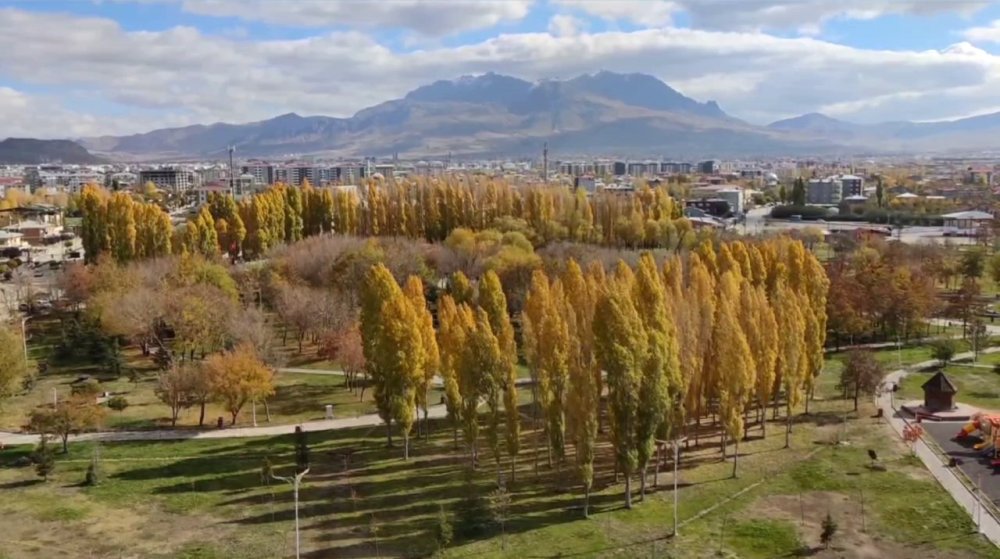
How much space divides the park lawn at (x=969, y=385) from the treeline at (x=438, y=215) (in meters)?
28.4

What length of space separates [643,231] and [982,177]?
6450 inches

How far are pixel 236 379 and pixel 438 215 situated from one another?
44.0m

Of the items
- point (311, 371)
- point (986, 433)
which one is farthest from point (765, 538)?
point (311, 371)

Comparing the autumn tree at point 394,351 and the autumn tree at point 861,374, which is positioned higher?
the autumn tree at point 394,351

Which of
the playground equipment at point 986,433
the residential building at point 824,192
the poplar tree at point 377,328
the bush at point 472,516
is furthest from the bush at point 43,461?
the residential building at point 824,192

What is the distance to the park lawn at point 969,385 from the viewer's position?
38.9 metres

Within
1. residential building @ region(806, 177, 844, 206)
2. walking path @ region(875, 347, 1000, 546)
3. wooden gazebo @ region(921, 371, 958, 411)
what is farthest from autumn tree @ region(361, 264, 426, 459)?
residential building @ region(806, 177, 844, 206)

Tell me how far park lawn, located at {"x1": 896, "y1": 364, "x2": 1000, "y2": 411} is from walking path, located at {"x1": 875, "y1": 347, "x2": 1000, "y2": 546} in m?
0.87

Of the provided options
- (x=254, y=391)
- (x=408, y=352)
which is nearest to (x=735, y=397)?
(x=408, y=352)

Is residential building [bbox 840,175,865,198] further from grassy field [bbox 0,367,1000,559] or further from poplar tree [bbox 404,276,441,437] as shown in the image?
poplar tree [bbox 404,276,441,437]

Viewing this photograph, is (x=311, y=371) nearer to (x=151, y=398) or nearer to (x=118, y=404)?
(x=151, y=398)

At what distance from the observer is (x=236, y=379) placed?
34.8 m

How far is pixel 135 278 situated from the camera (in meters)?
53.8

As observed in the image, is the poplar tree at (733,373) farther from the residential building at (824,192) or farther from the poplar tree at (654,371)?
the residential building at (824,192)
